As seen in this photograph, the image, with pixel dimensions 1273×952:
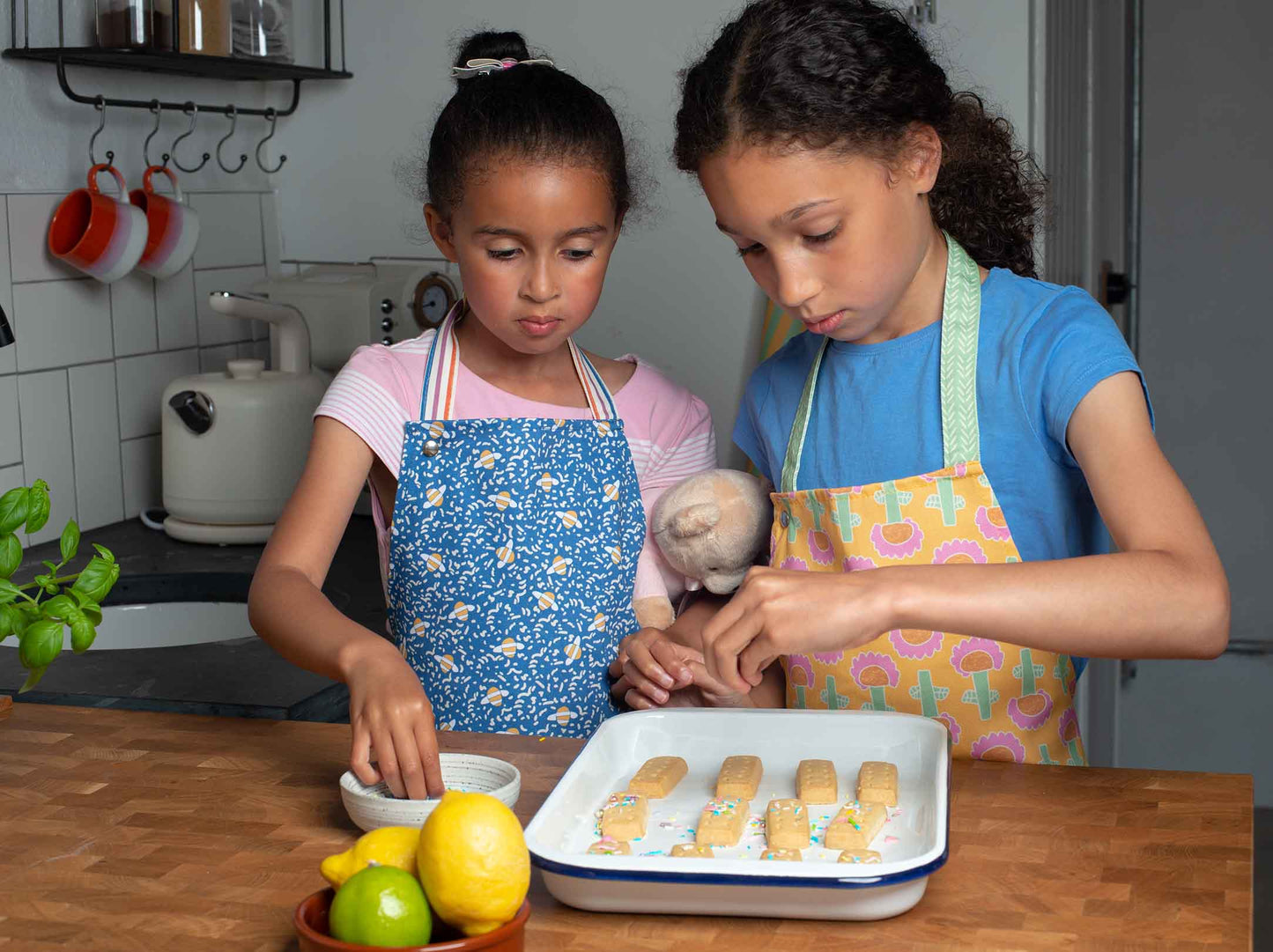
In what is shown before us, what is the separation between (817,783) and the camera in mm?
891

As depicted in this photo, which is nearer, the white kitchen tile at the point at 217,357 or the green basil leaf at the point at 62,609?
the green basil leaf at the point at 62,609

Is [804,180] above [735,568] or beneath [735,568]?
above

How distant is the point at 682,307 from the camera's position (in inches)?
76.4

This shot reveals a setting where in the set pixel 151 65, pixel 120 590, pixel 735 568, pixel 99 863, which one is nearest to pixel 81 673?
pixel 120 590

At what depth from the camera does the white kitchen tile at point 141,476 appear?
1.98 metres

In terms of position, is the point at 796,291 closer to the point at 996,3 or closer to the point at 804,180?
the point at 804,180

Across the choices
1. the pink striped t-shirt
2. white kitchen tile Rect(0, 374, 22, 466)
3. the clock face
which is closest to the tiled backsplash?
white kitchen tile Rect(0, 374, 22, 466)

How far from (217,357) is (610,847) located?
4.84 ft

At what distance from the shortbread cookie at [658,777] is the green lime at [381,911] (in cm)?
27

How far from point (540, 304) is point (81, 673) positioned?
576 millimetres

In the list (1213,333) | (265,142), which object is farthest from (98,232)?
(1213,333)

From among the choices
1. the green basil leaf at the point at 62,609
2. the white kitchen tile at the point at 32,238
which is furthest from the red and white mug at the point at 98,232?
the green basil leaf at the point at 62,609

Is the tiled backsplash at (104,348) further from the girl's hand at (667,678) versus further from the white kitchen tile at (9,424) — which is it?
the girl's hand at (667,678)

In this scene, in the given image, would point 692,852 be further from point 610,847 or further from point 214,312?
point 214,312
